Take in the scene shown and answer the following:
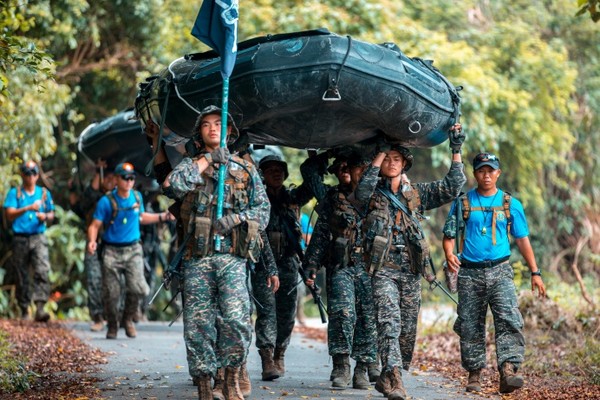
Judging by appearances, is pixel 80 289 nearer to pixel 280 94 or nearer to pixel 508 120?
pixel 508 120

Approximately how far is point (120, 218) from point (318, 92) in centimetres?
628

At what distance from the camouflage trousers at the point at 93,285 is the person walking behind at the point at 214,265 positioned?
324 inches

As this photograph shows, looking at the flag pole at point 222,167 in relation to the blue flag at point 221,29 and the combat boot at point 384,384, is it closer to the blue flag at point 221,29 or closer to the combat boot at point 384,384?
the blue flag at point 221,29

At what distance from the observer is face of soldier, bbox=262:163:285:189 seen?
1115 cm

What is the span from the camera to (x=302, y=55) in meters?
8.68

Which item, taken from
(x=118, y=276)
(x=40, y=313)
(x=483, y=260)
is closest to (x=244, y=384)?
(x=483, y=260)

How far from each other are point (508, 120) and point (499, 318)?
1357 centimetres

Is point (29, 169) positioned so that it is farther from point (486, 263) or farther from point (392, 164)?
point (486, 263)

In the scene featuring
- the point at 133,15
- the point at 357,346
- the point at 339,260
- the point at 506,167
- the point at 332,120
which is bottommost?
the point at 357,346

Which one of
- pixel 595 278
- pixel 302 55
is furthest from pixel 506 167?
pixel 302 55

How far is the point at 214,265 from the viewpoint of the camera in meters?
8.34

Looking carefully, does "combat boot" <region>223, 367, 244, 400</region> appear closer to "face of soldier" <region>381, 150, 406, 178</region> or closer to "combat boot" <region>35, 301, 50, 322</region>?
"face of soldier" <region>381, 150, 406, 178</region>

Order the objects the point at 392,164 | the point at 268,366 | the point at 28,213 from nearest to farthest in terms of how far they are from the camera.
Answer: the point at 392,164, the point at 268,366, the point at 28,213

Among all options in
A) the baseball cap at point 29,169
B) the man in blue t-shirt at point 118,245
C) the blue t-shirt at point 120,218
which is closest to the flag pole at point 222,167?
the man in blue t-shirt at point 118,245
